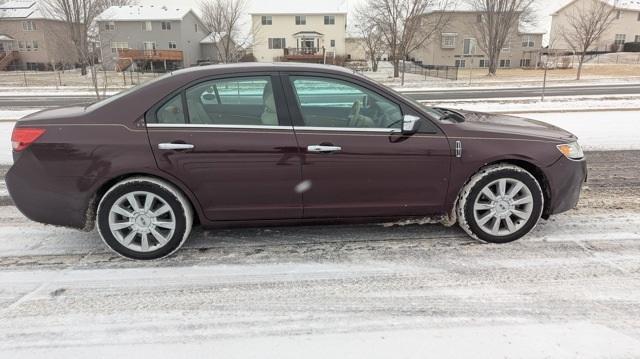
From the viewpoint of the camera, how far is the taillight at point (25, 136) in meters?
3.75

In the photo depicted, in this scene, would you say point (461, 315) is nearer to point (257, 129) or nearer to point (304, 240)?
point (304, 240)

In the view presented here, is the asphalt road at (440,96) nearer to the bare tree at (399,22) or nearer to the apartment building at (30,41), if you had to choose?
the bare tree at (399,22)

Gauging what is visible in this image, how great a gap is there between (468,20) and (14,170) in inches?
2195

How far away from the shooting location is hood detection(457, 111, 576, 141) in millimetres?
4129

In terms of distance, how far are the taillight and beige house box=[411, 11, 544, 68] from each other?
52.2 meters

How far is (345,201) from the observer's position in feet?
13.0

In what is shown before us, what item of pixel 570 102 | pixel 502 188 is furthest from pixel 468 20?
pixel 502 188

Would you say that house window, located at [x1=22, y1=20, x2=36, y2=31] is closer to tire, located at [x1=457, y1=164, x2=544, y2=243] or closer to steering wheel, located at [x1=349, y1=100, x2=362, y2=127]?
steering wheel, located at [x1=349, y1=100, x2=362, y2=127]

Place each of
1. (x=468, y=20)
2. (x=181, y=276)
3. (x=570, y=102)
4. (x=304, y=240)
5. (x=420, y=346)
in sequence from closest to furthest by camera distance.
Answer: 1. (x=420, y=346)
2. (x=181, y=276)
3. (x=304, y=240)
4. (x=570, y=102)
5. (x=468, y=20)

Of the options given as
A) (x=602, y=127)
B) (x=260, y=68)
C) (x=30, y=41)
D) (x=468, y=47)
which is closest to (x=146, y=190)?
(x=260, y=68)

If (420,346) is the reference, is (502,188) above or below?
above

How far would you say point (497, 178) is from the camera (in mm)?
4059

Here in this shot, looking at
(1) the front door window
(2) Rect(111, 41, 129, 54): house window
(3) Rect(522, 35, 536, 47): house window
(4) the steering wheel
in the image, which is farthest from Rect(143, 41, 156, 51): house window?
(4) the steering wheel

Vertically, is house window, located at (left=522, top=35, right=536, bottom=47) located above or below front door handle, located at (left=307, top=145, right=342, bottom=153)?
above
